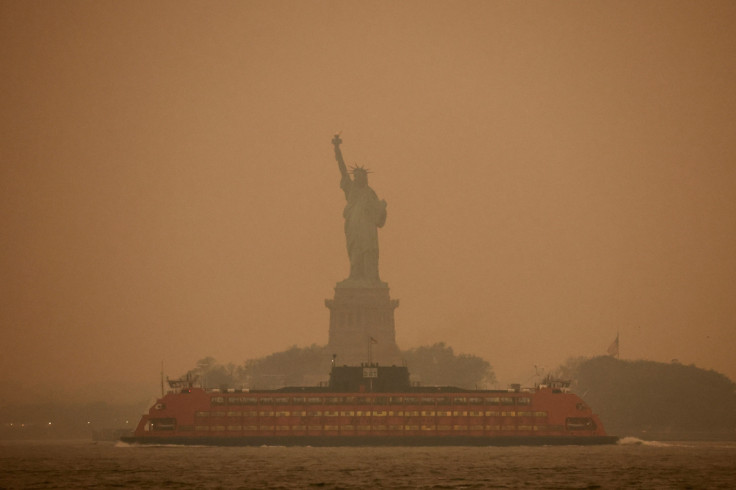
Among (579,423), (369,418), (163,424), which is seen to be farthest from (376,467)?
(163,424)

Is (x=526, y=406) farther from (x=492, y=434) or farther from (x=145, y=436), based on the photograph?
(x=145, y=436)

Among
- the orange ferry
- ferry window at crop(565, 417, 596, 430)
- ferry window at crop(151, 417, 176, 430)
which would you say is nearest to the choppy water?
the orange ferry

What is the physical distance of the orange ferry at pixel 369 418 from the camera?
151 meters

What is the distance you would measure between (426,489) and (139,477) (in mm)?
23551

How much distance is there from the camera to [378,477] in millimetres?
111188

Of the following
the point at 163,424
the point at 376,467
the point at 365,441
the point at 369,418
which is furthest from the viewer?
the point at 369,418

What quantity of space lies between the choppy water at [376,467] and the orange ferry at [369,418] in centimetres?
171

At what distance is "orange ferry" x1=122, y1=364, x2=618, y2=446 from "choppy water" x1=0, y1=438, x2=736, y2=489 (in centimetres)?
171

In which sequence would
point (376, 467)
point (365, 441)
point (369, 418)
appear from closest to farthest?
point (376, 467)
point (365, 441)
point (369, 418)

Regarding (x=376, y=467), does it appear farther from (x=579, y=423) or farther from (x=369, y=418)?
(x=579, y=423)

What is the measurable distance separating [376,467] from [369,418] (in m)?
32.8

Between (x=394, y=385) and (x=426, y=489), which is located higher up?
(x=394, y=385)

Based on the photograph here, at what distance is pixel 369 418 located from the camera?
153750 millimetres

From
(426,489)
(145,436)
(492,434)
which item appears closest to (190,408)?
(145,436)
